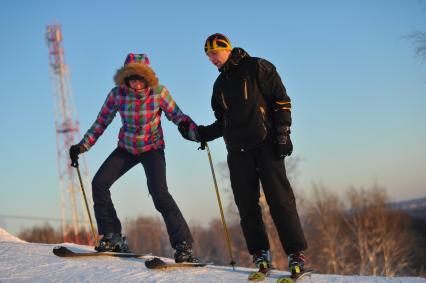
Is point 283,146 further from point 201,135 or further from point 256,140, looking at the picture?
point 201,135

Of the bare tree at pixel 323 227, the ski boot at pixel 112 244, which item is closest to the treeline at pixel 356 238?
the bare tree at pixel 323 227

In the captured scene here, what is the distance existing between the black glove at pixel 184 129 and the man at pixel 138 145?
0.05ft

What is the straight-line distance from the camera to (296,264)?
404cm

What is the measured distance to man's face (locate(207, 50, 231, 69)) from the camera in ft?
14.9

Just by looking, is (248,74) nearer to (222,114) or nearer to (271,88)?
(271,88)

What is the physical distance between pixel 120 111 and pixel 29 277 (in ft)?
6.60

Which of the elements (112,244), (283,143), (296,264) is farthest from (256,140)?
(112,244)

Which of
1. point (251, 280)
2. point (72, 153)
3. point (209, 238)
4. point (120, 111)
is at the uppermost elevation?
point (120, 111)

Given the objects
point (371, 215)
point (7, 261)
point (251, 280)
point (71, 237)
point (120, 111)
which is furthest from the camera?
point (371, 215)

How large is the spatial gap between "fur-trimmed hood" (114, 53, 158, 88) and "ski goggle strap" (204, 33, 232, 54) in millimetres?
973

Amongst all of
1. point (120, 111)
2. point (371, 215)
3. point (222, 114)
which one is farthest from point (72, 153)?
point (371, 215)

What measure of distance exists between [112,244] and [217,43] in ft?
8.32

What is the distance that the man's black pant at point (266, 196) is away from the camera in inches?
166

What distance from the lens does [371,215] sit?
3953cm
